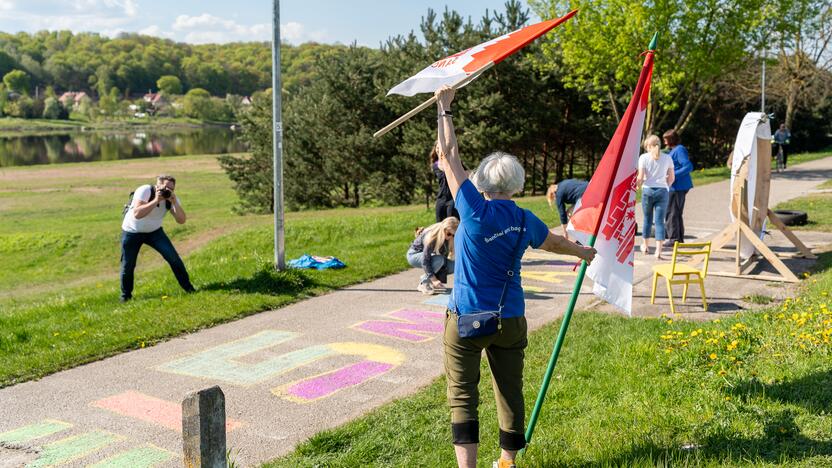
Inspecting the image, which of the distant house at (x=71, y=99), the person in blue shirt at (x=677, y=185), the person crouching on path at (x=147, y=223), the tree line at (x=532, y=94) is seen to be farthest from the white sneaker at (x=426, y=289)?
the distant house at (x=71, y=99)

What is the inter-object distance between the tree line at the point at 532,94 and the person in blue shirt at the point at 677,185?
43.8 feet

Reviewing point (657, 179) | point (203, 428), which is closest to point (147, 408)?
point (203, 428)

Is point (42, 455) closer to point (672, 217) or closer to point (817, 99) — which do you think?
point (672, 217)

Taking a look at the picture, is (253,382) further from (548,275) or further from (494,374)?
(548,275)

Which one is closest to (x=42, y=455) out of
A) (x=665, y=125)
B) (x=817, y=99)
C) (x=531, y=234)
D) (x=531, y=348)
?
(x=531, y=234)

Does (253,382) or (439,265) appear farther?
(439,265)

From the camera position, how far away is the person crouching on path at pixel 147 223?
30.6 ft

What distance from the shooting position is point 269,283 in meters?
9.84

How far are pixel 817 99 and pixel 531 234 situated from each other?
46548 mm

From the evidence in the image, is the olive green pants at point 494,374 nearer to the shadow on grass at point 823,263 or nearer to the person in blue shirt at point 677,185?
the shadow on grass at point 823,263

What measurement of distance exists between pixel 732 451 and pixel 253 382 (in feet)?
12.7

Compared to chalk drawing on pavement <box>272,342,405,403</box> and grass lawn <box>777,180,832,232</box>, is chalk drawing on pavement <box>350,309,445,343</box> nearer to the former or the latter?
chalk drawing on pavement <box>272,342,405,403</box>

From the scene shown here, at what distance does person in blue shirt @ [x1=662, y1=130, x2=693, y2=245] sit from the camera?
11727mm

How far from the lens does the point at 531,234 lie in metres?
3.96
